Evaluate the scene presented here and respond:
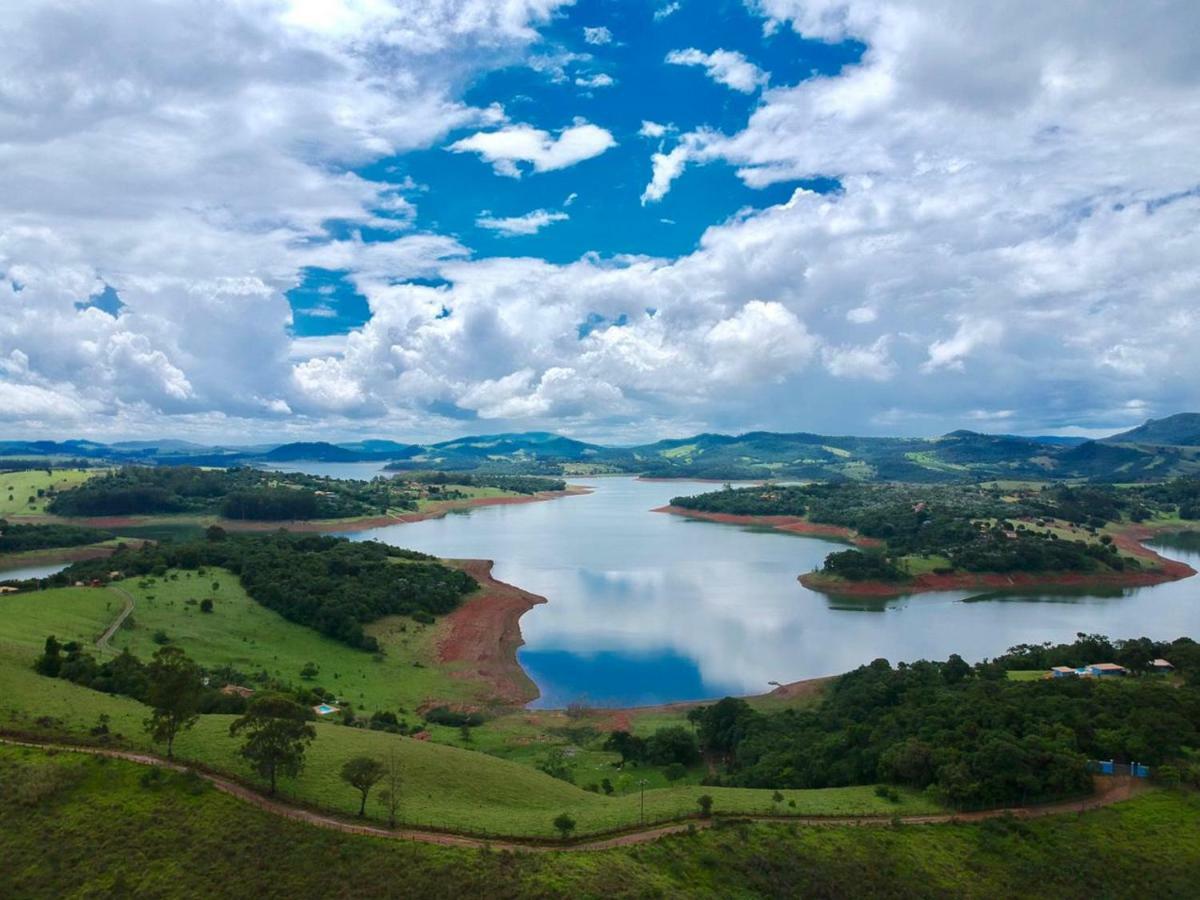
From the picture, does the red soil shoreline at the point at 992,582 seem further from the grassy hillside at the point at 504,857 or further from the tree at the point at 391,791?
the tree at the point at 391,791

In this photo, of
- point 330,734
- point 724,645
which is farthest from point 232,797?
point 724,645

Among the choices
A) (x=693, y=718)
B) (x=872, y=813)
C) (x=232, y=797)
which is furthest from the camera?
(x=693, y=718)

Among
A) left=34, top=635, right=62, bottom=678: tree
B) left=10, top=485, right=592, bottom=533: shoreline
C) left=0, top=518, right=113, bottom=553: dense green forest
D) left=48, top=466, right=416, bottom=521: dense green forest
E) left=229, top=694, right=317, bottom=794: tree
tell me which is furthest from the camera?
left=48, top=466, right=416, bottom=521: dense green forest

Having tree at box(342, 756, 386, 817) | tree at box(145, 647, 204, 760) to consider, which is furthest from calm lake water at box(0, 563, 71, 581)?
tree at box(342, 756, 386, 817)

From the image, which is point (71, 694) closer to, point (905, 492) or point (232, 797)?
point (232, 797)

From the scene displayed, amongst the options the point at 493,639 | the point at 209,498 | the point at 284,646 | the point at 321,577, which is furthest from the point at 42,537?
the point at 493,639

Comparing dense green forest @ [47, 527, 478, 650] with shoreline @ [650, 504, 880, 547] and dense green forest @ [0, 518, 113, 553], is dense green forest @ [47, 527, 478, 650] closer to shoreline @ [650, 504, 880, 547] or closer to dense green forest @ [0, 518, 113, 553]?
dense green forest @ [0, 518, 113, 553]

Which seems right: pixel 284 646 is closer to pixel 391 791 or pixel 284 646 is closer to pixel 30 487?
pixel 391 791
